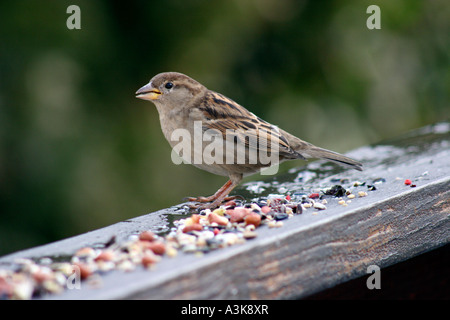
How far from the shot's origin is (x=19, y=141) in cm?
345

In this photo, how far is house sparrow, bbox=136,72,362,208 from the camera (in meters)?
2.67

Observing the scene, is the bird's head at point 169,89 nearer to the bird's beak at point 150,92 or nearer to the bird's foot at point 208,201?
the bird's beak at point 150,92

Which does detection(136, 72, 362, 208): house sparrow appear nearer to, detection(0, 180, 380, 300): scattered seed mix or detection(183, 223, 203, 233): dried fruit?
detection(0, 180, 380, 300): scattered seed mix

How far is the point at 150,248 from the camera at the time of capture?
1486 mm

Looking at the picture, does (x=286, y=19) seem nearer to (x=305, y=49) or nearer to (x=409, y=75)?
(x=305, y=49)

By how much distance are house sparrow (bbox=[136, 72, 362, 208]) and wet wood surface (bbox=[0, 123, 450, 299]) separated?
51 centimetres

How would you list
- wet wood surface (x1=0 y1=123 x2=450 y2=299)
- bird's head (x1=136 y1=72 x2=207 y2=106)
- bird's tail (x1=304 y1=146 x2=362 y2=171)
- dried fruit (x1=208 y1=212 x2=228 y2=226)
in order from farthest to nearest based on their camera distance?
bird's head (x1=136 y1=72 x2=207 y2=106)
bird's tail (x1=304 y1=146 x2=362 y2=171)
dried fruit (x1=208 y1=212 x2=228 y2=226)
wet wood surface (x1=0 y1=123 x2=450 y2=299)

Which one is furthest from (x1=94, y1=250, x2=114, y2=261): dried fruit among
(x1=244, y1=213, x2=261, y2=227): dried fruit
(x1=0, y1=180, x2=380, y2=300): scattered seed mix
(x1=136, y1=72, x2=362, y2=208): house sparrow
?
(x1=136, y1=72, x2=362, y2=208): house sparrow

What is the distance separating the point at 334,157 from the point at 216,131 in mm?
579

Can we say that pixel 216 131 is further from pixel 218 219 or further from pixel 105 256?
pixel 105 256
